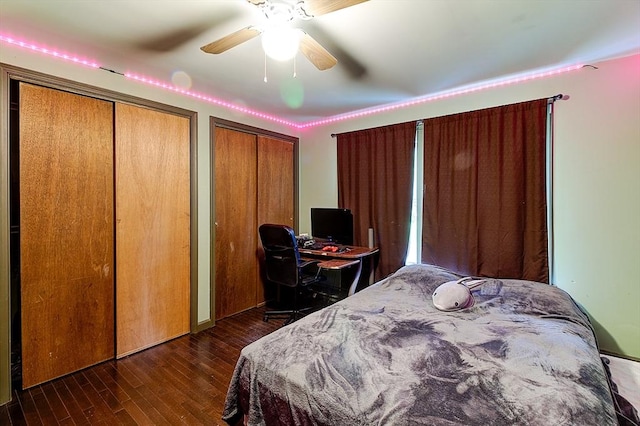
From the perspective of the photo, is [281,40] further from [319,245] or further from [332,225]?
[319,245]

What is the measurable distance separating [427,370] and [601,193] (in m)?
2.21

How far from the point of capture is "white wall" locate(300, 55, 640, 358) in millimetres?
2211

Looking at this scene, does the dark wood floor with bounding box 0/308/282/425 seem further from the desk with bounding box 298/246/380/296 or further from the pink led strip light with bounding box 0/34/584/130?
the pink led strip light with bounding box 0/34/584/130

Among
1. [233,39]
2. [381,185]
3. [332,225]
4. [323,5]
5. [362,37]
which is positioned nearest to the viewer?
[323,5]

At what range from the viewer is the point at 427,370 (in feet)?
4.27

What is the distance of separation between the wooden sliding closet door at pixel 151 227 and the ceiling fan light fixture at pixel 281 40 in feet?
5.79

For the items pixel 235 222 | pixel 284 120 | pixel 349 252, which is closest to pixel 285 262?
pixel 349 252

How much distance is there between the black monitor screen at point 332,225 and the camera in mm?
3535

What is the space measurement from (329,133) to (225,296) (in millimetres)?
2476

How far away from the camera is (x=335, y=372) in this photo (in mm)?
1301

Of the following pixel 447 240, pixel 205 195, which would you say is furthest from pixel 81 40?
pixel 447 240

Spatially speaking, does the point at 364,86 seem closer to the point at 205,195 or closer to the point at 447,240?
the point at 447,240

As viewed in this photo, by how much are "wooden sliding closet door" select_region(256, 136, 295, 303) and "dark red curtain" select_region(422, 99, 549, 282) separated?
1867 mm

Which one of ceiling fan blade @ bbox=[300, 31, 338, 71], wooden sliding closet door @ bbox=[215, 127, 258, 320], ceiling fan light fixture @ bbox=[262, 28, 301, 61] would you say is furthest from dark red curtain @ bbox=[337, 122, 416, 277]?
ceiling fan light fixture @ bbox=[262, 28, 301, 61]
